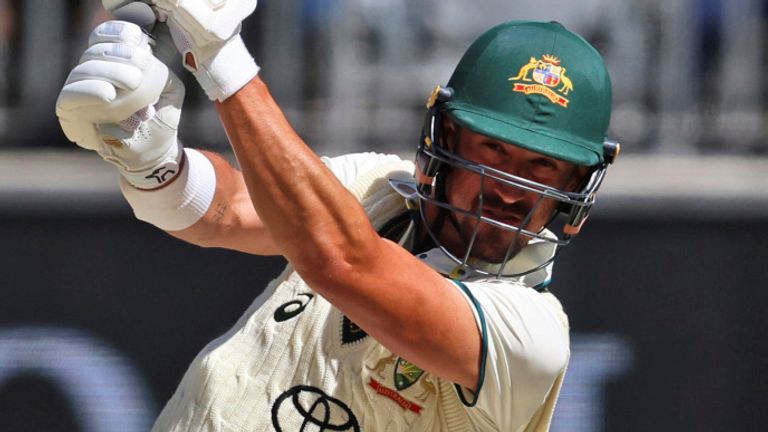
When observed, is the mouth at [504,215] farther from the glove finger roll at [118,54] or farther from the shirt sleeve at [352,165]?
the glove finger roll at [118,54]

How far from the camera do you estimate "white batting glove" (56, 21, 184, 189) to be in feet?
7.65

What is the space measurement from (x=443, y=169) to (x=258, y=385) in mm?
607

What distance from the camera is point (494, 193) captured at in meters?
2.84

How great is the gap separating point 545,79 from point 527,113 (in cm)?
8

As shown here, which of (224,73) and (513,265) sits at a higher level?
(224,73)

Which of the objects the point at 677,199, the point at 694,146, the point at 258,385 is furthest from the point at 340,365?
the point at 694,146

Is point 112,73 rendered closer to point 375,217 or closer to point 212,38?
point 212,38

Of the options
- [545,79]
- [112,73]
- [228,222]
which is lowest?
[228,222]

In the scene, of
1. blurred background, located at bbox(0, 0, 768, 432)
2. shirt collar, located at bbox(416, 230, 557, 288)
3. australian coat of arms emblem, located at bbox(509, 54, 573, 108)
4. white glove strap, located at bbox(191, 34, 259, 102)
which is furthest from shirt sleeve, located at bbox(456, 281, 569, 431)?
blurred background, located at bbox(0, 0, 768, 432)

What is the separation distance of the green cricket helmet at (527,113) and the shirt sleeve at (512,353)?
0.18 metres

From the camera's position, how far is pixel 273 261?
17.8 feet

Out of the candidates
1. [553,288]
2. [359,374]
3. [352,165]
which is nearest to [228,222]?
[352,165]

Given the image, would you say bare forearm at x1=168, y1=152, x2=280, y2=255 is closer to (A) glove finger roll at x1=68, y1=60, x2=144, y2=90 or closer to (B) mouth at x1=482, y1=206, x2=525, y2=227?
(B) mouth at x1=482, y1=206, x2=525, y2=227

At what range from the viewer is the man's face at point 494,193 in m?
2.84
